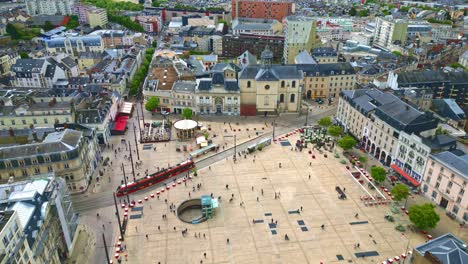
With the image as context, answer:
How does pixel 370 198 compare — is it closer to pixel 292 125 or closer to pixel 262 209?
pixel 262 209

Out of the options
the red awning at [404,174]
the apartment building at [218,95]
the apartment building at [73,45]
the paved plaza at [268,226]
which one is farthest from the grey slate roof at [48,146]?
the apartment building at [73,45]

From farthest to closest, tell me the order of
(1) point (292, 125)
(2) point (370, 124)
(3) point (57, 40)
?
(3) point (57, 40) < (1) point (292, 125) < (2) point (370, 124)

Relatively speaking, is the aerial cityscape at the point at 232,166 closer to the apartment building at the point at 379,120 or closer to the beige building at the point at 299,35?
the apartment building at the point at 379,120

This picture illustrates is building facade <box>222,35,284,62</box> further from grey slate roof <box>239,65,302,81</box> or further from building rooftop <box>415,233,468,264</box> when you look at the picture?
building rooftop <box>415,233,468,264</box>

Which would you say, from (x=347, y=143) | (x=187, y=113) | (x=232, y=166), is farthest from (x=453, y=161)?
(x=187, y=113)

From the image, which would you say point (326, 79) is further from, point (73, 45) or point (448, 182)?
point (73, 45)

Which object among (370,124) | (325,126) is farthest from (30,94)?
(370,124)

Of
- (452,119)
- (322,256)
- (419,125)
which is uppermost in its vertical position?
(419,125)
